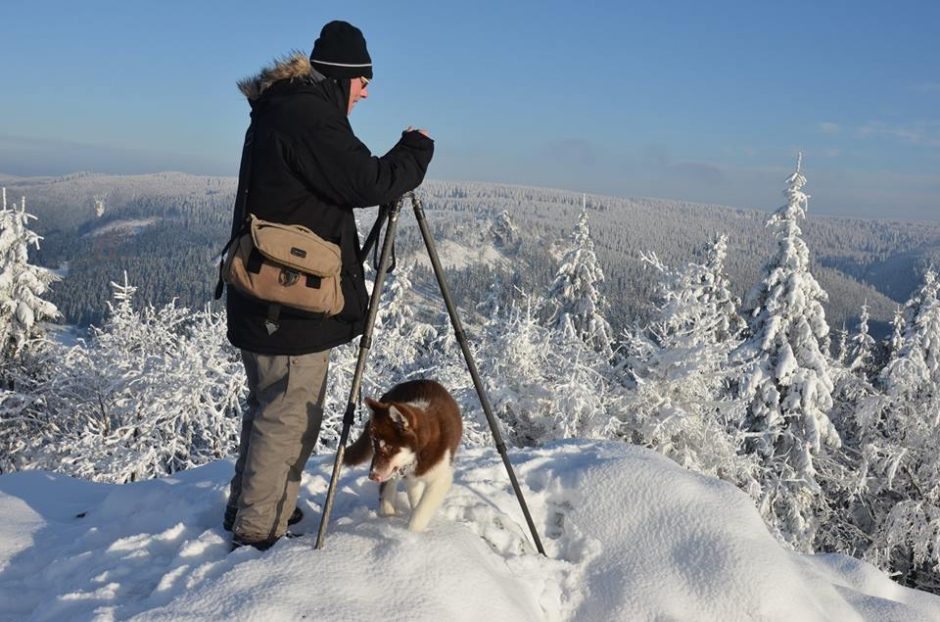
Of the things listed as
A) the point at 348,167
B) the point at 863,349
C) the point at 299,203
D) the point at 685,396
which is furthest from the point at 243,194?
the point at 863,349

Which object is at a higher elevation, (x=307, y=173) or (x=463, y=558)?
(x=307, y=173)

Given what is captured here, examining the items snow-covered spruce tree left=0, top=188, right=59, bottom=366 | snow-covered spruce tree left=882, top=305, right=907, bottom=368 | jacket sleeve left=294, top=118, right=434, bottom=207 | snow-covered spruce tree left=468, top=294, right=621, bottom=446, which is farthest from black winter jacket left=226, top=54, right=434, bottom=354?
snow-covered spruce tree left=882, top=305, right=907, bottom=368

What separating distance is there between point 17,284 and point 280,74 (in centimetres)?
2333

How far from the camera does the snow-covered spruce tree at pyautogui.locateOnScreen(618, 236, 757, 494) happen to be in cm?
1527

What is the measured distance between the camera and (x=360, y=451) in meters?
4.39

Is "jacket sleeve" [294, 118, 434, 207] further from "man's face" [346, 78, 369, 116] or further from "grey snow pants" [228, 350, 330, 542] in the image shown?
"grey snow pants" [228, 350, 330, 542]

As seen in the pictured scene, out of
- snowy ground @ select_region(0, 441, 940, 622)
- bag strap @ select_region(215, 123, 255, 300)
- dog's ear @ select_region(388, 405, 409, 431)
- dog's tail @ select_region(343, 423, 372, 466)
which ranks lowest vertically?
snowy ground @ select_region(0, 441, 940, 622)

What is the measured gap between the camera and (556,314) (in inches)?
1298

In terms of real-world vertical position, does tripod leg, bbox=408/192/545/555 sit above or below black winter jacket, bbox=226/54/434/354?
below

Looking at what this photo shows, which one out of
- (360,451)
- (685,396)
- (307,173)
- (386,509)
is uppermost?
(307,173)

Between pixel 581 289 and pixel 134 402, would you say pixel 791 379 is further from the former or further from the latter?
pixel 134 402

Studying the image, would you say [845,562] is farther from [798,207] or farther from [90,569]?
[798,207]

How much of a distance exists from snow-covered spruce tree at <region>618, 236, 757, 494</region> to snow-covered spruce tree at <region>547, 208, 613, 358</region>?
45.8ft

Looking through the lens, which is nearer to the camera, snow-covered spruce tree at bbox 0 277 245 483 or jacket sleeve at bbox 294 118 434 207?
jacket sleeve at bbox 294 118 434 207
